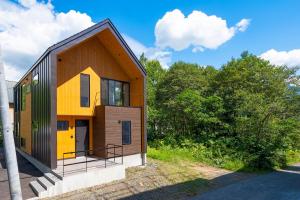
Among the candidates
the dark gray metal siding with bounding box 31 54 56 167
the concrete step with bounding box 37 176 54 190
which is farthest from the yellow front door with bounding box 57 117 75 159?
the concrete step with bounding box 37 176 54 190

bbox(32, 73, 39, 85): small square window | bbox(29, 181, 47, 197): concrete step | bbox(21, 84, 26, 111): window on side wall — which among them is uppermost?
bbox(32, 73, 39, 85): small square window

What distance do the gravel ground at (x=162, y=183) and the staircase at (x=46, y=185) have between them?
0.45 m

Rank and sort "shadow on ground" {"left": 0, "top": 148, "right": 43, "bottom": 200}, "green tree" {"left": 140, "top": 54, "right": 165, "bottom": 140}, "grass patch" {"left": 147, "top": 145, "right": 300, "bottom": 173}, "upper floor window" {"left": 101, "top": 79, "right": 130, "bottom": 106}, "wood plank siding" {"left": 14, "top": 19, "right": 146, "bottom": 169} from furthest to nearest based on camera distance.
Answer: "green tree" {"left": 140, "top": 54, "right": 165, "bottom": 140}, "grass patch" {"left": 147, "top": 145, "right": 300, "bottom": 173}, "upper floor window" {"left": 101, "top": 79, "right": 130, "bottom": 106}, "wood plank siding" {"left": 14, "top": 19, "right": 146, "bottom": 169}, "shadow on ground" {"left": 0, "top": 148, "right": 43, "bottom": 200}

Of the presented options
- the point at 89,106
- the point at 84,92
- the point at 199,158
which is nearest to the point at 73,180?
the point at 89,106

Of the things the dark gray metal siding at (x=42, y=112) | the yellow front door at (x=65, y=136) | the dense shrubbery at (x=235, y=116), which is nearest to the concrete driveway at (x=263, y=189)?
the dense shrubbery at (x=235, y=116)

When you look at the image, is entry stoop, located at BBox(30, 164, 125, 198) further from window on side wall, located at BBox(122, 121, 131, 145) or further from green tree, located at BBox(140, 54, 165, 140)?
green tree, located at BBox(140, 54, 165, 140)

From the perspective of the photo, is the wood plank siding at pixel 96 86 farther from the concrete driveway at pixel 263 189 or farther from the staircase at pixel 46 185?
the concrete driveway at pixel 263 189

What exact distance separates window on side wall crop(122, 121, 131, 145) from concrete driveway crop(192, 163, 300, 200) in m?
5.49

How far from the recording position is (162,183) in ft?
33.5

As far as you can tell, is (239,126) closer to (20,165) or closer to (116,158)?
(116,158)

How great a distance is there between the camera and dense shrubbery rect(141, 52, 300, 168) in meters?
15.6

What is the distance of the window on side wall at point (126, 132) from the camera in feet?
42.5

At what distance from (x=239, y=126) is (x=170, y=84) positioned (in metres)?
11.4

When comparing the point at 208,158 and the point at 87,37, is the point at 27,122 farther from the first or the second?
the point at 208,158
